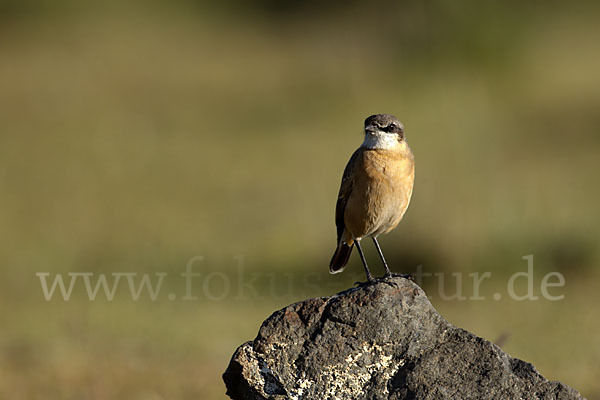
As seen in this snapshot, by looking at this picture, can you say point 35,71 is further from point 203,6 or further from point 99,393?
point 99,393

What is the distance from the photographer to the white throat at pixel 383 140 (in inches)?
250

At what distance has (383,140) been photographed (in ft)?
20.9

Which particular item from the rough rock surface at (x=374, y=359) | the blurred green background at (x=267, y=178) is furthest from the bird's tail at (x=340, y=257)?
the rough rock surface at (x=374, y=359)

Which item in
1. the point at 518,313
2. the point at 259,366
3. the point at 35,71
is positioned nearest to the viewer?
the point at 259,366

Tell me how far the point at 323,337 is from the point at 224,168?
54.4 feet

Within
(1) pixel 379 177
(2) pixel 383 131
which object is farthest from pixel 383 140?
(1) pixel 379 177

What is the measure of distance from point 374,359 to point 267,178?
1530 centimetres

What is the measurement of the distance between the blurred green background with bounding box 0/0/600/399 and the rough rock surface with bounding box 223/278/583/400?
1161 millimetres

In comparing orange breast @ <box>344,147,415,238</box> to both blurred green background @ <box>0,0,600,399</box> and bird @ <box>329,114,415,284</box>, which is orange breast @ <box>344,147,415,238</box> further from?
blurred green background @ <box>0,0,600,399</box>

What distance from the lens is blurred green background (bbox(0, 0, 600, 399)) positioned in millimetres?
10539

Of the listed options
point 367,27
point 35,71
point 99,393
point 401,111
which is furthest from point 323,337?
point 35,71

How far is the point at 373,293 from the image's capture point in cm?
477

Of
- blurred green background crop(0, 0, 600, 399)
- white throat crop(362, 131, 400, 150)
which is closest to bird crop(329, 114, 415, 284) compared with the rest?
white throat crop(362, 131, 400, 150)

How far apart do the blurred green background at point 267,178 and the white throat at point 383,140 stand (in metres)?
1.47
